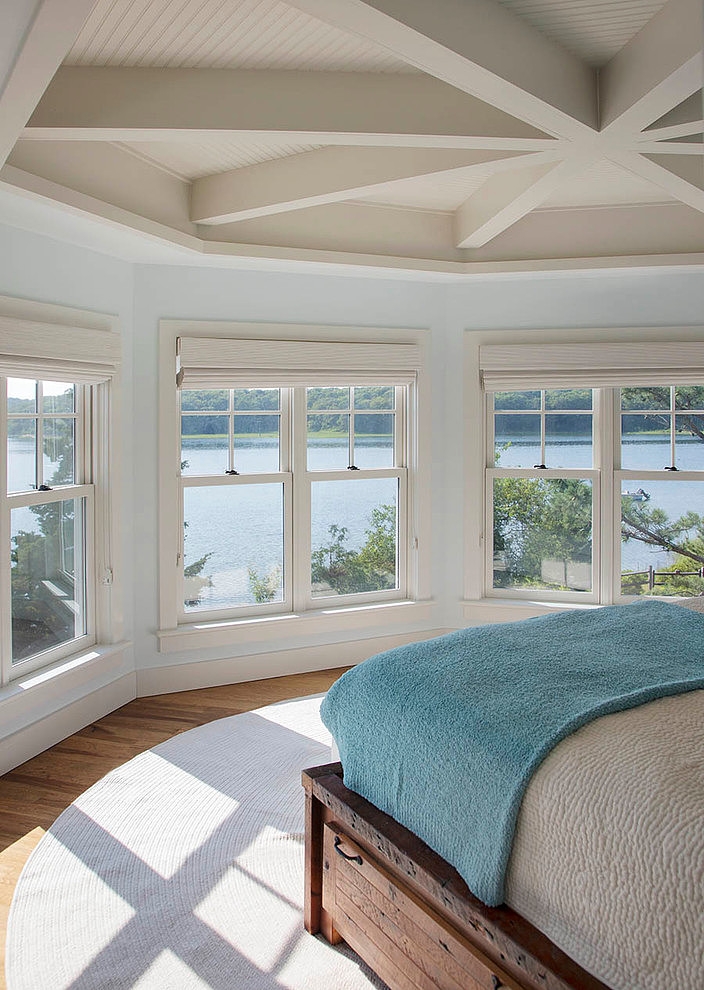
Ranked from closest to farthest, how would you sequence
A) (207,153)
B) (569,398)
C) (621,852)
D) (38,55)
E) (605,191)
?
(621,852)
(38,55)
(207,153)
(605,191)
(569,398)

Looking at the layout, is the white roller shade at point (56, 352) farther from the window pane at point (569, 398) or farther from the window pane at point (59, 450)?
the window pane at point (569, 398)

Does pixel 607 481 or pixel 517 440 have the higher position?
pixel 517 440

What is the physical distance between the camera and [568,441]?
4.79 m

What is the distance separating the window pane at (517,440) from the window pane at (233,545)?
138 centimetres

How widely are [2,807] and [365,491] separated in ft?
8.47

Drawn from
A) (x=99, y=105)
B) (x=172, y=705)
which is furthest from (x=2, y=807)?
(x=99, y=105)

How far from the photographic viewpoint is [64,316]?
3.62 meters

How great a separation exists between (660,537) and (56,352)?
138 inches

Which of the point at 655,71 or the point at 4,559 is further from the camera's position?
the point at 4,559

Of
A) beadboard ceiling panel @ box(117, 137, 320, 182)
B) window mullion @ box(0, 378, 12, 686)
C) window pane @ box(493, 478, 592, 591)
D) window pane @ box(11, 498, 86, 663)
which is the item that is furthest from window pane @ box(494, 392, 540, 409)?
window mullion @ box(0, 378, 12, 686)

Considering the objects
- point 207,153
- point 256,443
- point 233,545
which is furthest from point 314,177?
point 233,545

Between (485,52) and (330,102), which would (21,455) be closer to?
(330,102)

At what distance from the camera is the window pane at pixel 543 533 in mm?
4797

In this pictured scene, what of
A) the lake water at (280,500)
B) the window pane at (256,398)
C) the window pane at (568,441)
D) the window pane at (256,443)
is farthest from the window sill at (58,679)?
the window pane at (568,441)
